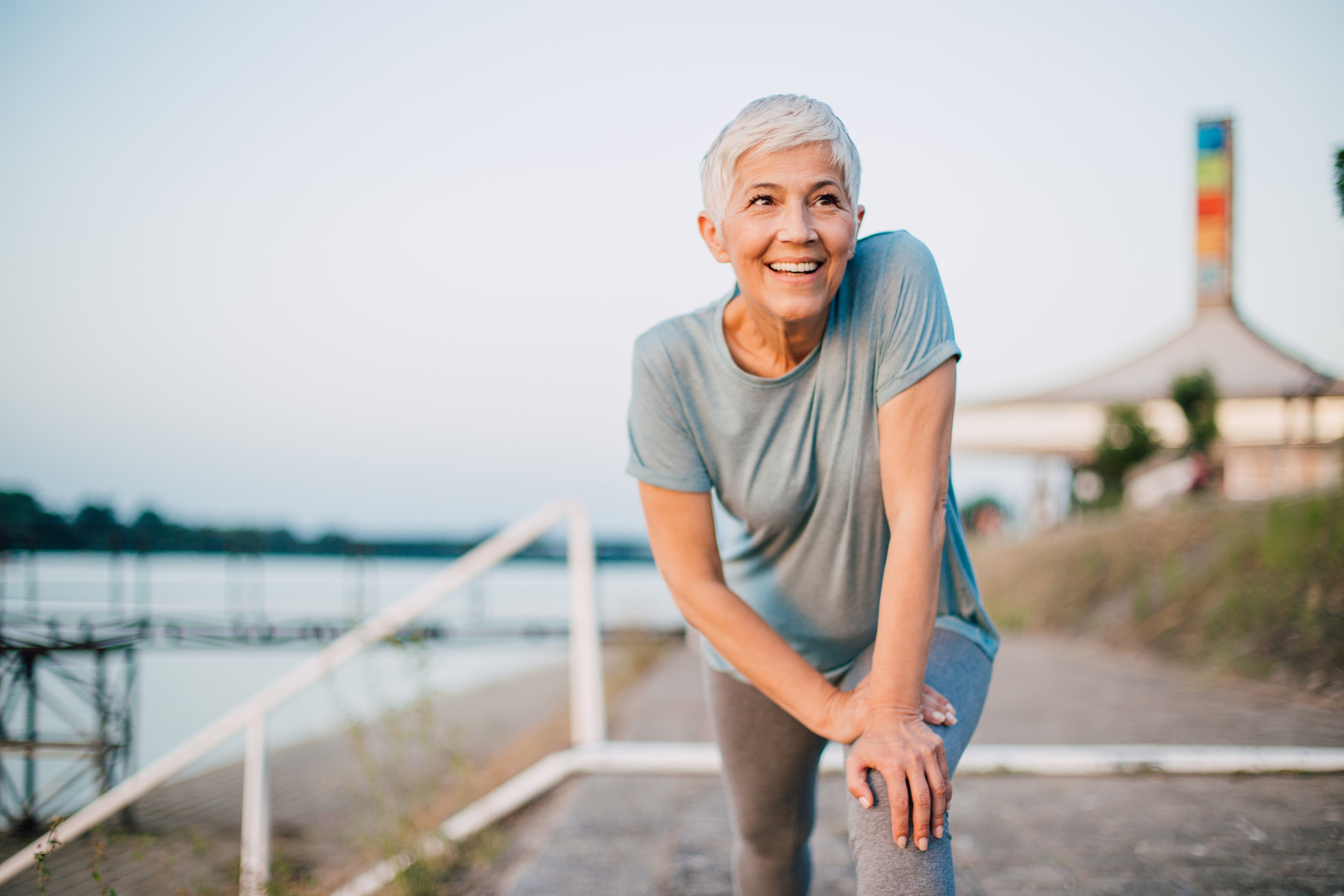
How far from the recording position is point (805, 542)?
1.25m

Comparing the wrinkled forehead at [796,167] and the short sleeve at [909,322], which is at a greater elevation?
the wrinkled forehead at [796,167]

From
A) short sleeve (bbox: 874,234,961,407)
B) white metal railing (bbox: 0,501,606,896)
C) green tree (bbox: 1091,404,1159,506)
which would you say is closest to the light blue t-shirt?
short sleeve (bbox: 874,234,961,407)

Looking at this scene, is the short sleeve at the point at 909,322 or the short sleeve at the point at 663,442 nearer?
the short sleeve at the point at 909,322

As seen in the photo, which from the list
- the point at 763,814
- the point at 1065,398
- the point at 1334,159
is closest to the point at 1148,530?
the point at 1334,159

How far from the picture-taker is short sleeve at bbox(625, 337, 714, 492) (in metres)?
1.24

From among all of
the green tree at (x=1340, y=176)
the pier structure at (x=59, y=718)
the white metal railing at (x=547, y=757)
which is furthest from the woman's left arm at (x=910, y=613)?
the pier structure at (x=59, y=718)

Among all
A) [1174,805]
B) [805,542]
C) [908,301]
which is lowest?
[1174,805]

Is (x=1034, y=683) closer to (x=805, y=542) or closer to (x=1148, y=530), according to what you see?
(x=1148, y=530)

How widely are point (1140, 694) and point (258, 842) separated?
4082mm

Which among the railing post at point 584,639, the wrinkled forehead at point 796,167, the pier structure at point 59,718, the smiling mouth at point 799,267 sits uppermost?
the wrinkled forehead at point 796,167

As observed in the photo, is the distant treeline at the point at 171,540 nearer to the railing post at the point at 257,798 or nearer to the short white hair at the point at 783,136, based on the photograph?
the railing post at the point at 257,798

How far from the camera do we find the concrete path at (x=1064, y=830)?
1.96m

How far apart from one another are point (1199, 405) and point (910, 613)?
1367 centimetres

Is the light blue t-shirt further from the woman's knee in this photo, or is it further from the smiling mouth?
the woman's knee
